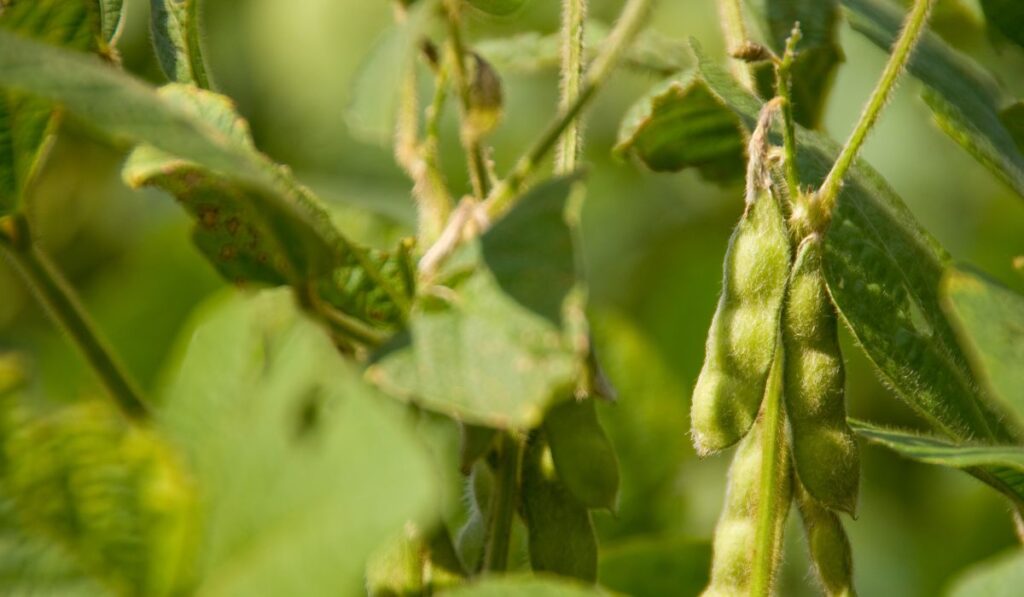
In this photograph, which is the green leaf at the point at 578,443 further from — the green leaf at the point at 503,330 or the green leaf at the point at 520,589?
the green leaf at the point at 520,589

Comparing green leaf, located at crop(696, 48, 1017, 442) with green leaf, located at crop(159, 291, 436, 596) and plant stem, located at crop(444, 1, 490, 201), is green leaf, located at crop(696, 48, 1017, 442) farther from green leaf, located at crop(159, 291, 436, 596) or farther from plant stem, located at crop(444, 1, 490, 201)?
green leaf, located at crop(159, 291, 436, 596)

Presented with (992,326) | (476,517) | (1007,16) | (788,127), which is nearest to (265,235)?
(476,517)

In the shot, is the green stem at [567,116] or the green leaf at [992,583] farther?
the green stem at [567,116]

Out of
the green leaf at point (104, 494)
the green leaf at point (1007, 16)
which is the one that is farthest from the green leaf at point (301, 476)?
the green leaf at point (1007, 16)

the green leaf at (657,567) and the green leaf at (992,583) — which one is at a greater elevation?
the green leaf at (992,583)

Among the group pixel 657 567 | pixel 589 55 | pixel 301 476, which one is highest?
pixel 301 476

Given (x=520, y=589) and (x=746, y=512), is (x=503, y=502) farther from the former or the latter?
(x=520, y=589)
